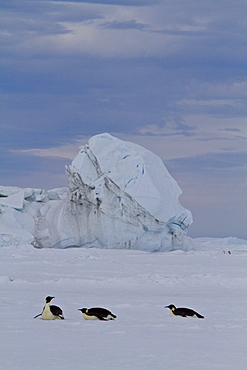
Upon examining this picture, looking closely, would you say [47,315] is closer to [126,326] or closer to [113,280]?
[126,326]

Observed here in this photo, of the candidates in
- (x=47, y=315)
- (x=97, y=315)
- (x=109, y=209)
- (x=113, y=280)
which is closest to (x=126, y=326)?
(x=97, y=315)

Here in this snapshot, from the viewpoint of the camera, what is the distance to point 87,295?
372 inches

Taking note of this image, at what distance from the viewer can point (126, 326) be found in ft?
19.4

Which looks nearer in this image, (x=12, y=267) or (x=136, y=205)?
(x=12, y=267)

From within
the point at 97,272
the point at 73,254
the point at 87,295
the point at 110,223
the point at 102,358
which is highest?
the point at 110,223

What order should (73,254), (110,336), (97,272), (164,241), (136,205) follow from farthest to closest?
(164,241) → (136,205) → (73,254) → (97,272) → (110,336)

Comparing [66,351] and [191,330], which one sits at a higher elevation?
[191,330]

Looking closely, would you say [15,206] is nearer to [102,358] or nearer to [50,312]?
[50,312]

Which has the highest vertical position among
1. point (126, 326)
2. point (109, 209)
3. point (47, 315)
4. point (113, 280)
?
point (109, 209)

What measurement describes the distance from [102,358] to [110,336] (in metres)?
1.09

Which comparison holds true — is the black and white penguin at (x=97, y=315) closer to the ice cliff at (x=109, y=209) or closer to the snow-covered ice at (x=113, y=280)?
the snow-covered ice at (x=113, y=280)

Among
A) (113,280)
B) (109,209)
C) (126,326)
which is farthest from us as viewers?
(109,209)

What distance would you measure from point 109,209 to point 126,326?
1901cm

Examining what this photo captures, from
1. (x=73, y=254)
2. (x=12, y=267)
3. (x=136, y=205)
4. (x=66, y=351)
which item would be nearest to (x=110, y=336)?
(x=66, y=351)
